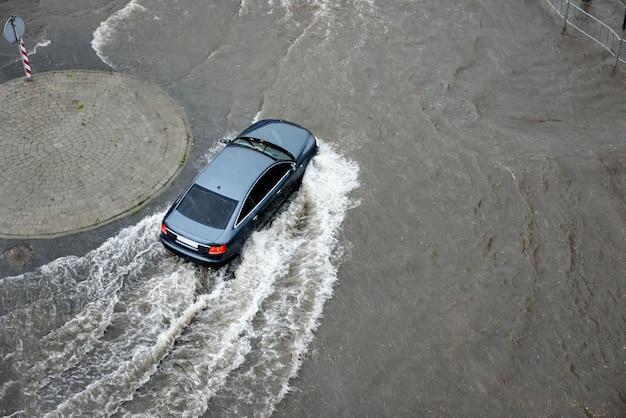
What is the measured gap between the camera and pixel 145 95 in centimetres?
1658

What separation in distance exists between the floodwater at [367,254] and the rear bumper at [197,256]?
0.43 metres

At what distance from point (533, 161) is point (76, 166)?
10.4 meters

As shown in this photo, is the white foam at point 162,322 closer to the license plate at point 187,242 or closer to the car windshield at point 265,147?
the license plate at point 187,242

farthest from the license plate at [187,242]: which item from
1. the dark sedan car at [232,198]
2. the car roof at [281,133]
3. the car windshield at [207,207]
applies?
the car roof at [281,133]

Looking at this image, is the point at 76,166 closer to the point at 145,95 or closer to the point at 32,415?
the point at 145,95

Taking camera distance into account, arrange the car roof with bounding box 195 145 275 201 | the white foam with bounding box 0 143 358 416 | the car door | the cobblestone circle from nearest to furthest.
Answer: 1. the white foam with bounding box 0 143 358 416
2. the car roof with bounding box 195 145 275 201
3. the car door
4. the cobblestone circle

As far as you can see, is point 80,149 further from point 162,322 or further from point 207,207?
point 162,322

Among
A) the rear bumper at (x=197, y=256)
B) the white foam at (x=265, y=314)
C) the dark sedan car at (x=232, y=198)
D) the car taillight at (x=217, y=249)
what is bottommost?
the white foam at (x=265, y=314)

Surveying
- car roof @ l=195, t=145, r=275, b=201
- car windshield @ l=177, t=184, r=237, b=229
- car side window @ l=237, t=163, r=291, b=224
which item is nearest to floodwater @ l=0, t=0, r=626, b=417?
car side window @ l=237, t=163, r=291, b=224

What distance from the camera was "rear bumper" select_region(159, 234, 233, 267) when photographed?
40.1 ft

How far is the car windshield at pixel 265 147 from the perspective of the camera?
45.1 feet

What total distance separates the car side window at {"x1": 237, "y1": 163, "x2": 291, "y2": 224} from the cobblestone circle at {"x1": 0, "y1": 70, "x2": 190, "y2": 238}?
2.60 m

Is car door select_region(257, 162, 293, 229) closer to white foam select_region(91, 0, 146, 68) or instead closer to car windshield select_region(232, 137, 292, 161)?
car windshield select_region(232, 137, 292, 161)

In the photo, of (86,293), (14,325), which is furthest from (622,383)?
(14,325)
